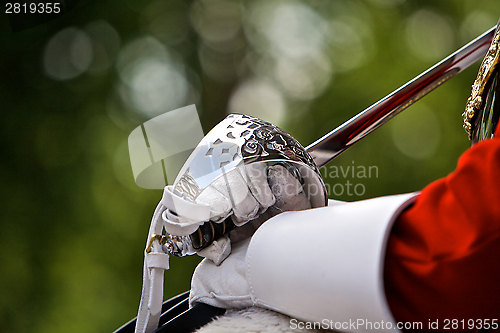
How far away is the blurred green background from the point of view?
165cm

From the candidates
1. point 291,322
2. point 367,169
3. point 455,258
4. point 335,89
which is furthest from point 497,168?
point 335,89

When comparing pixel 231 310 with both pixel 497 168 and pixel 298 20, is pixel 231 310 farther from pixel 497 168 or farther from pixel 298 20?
pixel 298 20

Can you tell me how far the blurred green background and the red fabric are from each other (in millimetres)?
1543

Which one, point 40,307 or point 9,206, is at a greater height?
point 9,206

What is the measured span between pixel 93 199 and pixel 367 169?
1393 millimetres

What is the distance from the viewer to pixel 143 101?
5.78 feet

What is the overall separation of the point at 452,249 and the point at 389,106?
330 mm

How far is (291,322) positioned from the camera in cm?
33

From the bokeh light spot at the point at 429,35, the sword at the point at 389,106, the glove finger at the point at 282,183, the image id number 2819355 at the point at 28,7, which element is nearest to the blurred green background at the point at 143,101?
the bokeh light spot at the point at 429,35
